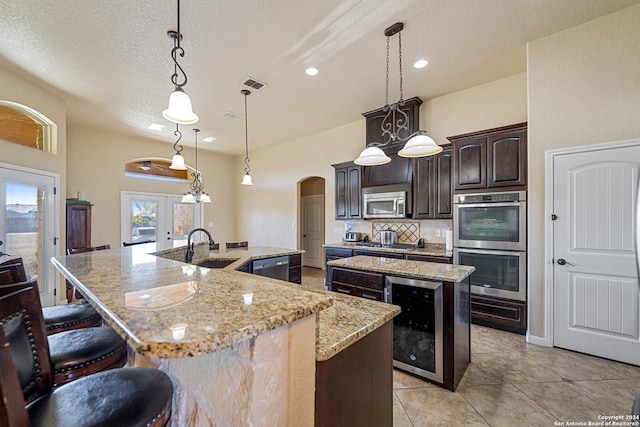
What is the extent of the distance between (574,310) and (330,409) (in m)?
3.01

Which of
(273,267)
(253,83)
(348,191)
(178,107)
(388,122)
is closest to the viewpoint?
(178,107)

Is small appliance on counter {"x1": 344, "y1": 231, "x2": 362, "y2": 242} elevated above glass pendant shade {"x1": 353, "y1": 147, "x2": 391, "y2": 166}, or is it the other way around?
glass pendant shade {"x1": 353, "y1": 147, "x2": 391, "y2": 166}

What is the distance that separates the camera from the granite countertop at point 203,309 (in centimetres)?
58

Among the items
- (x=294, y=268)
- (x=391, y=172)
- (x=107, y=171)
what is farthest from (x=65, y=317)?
(x=107, y=171)

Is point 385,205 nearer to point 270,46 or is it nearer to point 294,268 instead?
point 294,268

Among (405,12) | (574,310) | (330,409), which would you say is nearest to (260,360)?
(330,409)

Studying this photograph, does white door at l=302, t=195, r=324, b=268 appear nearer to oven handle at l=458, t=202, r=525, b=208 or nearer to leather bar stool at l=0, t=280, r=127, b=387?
oven handle at l=458, t=202, r=525, b=208

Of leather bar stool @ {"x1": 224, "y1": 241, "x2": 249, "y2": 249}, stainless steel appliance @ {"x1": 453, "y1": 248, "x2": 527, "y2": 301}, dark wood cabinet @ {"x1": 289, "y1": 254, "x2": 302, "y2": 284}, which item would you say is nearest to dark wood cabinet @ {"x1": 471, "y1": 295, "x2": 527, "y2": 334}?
stainless steel appliance @ {"x1": 453, "y1": 248, "x2": 527, "y2": 301}

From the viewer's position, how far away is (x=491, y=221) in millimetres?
3279

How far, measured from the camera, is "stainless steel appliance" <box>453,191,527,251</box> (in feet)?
10.1

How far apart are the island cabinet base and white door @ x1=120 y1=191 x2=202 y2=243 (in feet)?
21.4

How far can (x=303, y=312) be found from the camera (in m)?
0.76

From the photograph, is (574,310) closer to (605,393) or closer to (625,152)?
(605,393)

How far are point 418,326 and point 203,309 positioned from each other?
193 cm
